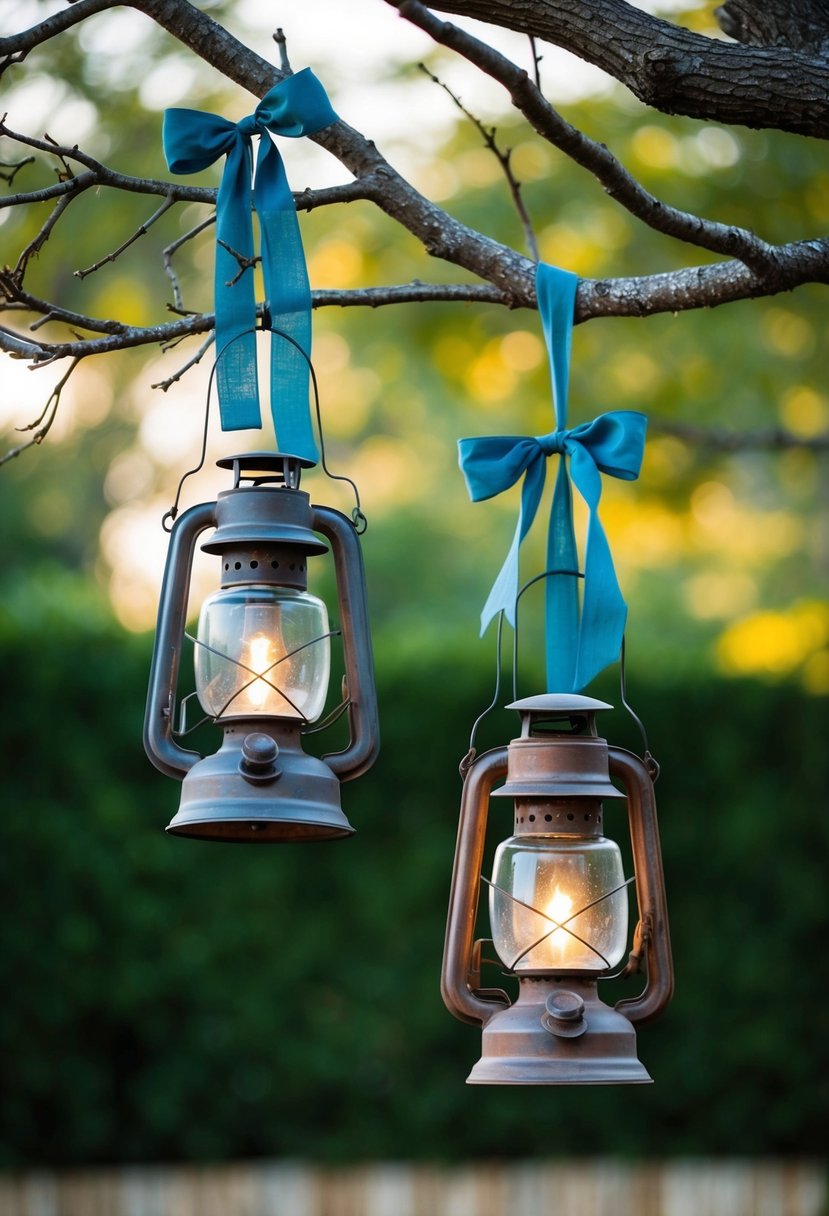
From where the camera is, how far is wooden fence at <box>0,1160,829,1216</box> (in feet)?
19.7

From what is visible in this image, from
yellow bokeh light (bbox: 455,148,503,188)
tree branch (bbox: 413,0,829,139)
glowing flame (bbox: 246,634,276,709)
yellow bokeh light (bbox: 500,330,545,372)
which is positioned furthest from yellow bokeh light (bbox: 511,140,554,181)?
glowing flame (bbox: 246,634,276,709)

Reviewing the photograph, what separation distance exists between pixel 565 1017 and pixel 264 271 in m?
1.11

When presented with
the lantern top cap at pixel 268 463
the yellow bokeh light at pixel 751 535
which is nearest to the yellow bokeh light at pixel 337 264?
the lantern top cap at pixel 268 463

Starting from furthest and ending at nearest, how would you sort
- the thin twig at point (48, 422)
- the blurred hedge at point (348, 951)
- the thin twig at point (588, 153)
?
the blurred hedge at point (348, 951) < the thin twig at point (48, 422) < the thin twig at point (588, 153)

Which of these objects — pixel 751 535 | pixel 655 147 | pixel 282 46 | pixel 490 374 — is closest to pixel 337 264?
pixel 490 374

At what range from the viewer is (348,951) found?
244 inches

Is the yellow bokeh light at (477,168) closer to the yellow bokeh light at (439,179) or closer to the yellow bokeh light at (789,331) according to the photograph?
the yellow bokeh light at (439,179)

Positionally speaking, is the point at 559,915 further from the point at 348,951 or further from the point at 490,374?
the point at 490,374

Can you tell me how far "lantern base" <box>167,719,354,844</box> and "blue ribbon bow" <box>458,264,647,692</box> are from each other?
1.15 ft

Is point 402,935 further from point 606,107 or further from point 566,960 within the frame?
point 566,960

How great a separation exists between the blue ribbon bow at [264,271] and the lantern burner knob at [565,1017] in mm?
809

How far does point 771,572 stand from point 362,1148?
42.3 ft

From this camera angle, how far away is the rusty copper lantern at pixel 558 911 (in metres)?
2.02

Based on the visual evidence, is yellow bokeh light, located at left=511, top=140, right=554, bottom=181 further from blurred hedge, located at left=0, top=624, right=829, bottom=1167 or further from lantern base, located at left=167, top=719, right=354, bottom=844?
lantern base, located at left=167, top=719, right=354, bottom=844
